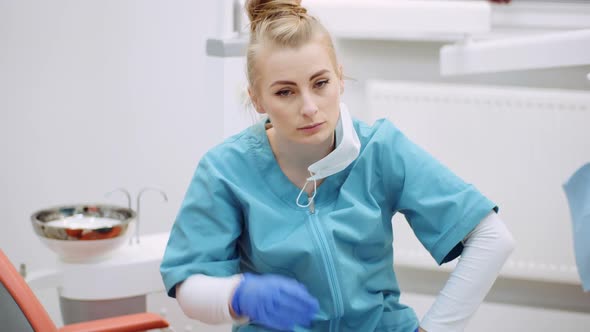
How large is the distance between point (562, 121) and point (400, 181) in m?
1.15

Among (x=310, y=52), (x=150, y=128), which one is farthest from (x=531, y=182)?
(x=310, y=52)

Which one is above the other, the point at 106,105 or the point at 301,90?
the point at 301,90

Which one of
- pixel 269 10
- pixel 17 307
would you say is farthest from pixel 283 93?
pixel 17 307

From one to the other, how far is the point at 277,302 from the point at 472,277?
A: 329 millimetres

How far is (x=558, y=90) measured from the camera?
2.31 meters

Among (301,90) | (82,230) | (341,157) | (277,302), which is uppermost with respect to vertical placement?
(301,90)

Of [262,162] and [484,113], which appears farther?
[484,113]

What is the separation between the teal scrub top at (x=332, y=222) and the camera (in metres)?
1.21

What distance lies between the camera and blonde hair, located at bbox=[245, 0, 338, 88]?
3.96ft

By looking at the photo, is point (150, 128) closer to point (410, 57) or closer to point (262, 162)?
point (410, 57)

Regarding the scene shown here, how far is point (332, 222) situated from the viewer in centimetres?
123

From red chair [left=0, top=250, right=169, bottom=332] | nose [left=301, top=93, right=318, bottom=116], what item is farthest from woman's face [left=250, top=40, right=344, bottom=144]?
red chair [left=0, top=250, right=169, bottom=332]

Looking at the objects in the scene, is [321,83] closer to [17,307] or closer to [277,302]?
[277,302]

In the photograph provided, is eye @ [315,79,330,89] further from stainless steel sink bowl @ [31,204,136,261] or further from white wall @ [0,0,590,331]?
white wall @ [0,0,590,331]
